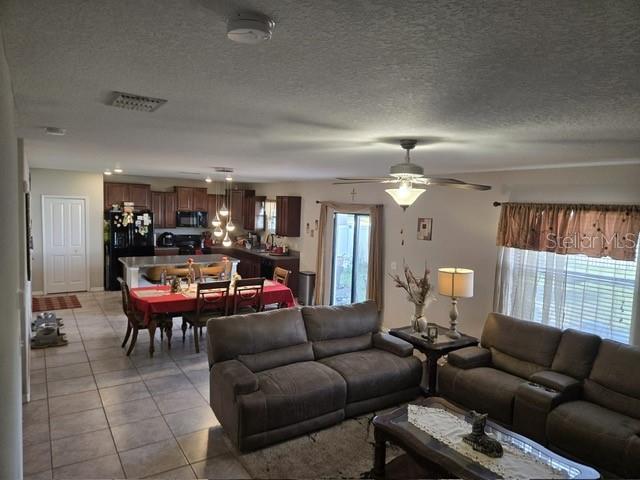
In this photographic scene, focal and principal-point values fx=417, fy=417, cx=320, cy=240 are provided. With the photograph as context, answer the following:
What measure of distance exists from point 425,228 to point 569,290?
1.93m

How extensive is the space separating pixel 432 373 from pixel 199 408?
2254 mm

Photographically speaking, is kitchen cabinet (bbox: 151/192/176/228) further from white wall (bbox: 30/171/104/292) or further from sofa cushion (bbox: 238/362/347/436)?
sofa cushion (bbox: 238/362/347/436)

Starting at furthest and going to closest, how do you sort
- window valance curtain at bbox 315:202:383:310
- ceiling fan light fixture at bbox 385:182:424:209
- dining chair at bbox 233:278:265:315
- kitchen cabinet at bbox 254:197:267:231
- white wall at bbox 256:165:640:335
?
kitchen cabinet at bbox 254:197:267:231
window valance curtain at bbox 315:202:383:310
dining chair at bbox 233:278:265:315
white wall at bbox 256:165:640:335
ceiling fan light fixture at bbox 385:182:424:209

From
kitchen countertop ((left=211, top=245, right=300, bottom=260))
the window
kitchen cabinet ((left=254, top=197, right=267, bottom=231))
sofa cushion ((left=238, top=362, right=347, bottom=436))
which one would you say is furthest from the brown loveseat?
kitchen cabinet ((left=254, top=197, right=267, bottom=231))

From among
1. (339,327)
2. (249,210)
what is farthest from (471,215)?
(249,210)

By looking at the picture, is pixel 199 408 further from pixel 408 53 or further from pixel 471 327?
pixel 408 53

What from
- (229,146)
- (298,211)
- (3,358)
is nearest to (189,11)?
(3,358)

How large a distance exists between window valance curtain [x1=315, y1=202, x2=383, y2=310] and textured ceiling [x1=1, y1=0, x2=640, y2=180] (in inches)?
132

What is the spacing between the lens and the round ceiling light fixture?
112 cm

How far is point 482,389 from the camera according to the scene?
3625 millimetres

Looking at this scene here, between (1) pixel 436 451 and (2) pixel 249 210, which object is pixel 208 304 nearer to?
(1) pixel 436 451

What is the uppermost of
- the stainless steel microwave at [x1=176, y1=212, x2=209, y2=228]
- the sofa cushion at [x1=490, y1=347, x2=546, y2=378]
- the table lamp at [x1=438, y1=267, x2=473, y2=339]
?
the stainless steel microwave at [x1=176, y1=212, x2=209, y2=228]

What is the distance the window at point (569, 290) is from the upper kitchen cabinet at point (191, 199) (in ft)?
22.7

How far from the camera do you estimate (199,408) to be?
12.3 feet
